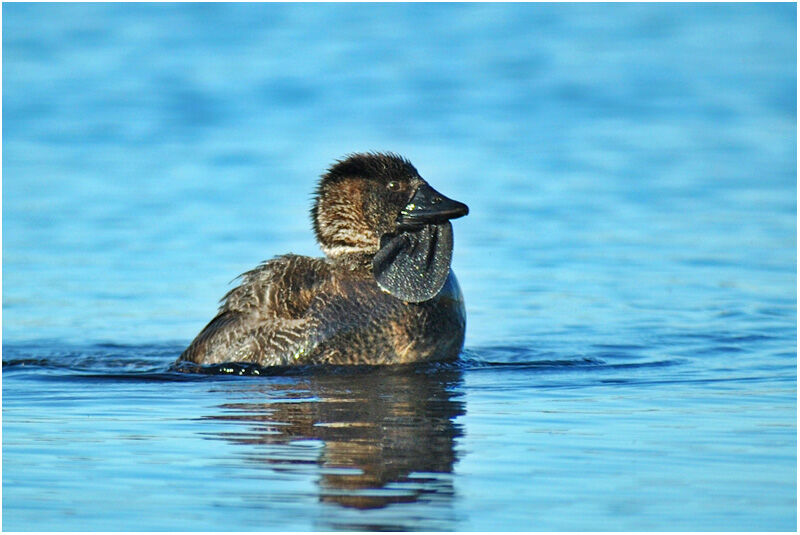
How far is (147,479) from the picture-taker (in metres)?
6.45

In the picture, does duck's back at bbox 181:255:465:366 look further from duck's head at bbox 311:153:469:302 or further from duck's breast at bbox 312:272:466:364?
duck's head at bbox 311:153:469:302

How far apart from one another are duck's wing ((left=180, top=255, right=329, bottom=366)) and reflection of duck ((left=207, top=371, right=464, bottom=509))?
0.43 meters

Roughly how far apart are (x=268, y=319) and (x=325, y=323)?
38 cm

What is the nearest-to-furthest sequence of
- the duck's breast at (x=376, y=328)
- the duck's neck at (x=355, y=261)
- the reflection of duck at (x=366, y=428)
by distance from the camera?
the reflection of duck at (x=366, y=428) < the duck's breast at (x=376, y=328) < the duck's neck at (x=355, y=261)

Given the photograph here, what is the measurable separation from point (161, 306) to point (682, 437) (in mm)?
5565

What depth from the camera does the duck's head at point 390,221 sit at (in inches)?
375

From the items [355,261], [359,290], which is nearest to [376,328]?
[359,290]

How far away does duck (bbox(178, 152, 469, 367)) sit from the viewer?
9.34m

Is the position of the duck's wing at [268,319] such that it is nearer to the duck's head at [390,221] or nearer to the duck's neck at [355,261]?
the duck's neck at [355,261]

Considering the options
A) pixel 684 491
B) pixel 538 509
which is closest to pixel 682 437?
pixel 684 491

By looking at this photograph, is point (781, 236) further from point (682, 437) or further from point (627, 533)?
point (627, 533)

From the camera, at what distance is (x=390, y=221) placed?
380 inches

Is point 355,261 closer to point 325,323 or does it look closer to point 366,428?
point 325,323

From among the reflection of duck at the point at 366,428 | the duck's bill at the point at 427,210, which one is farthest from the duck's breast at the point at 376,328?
the duck's bill at the point at 427,210
